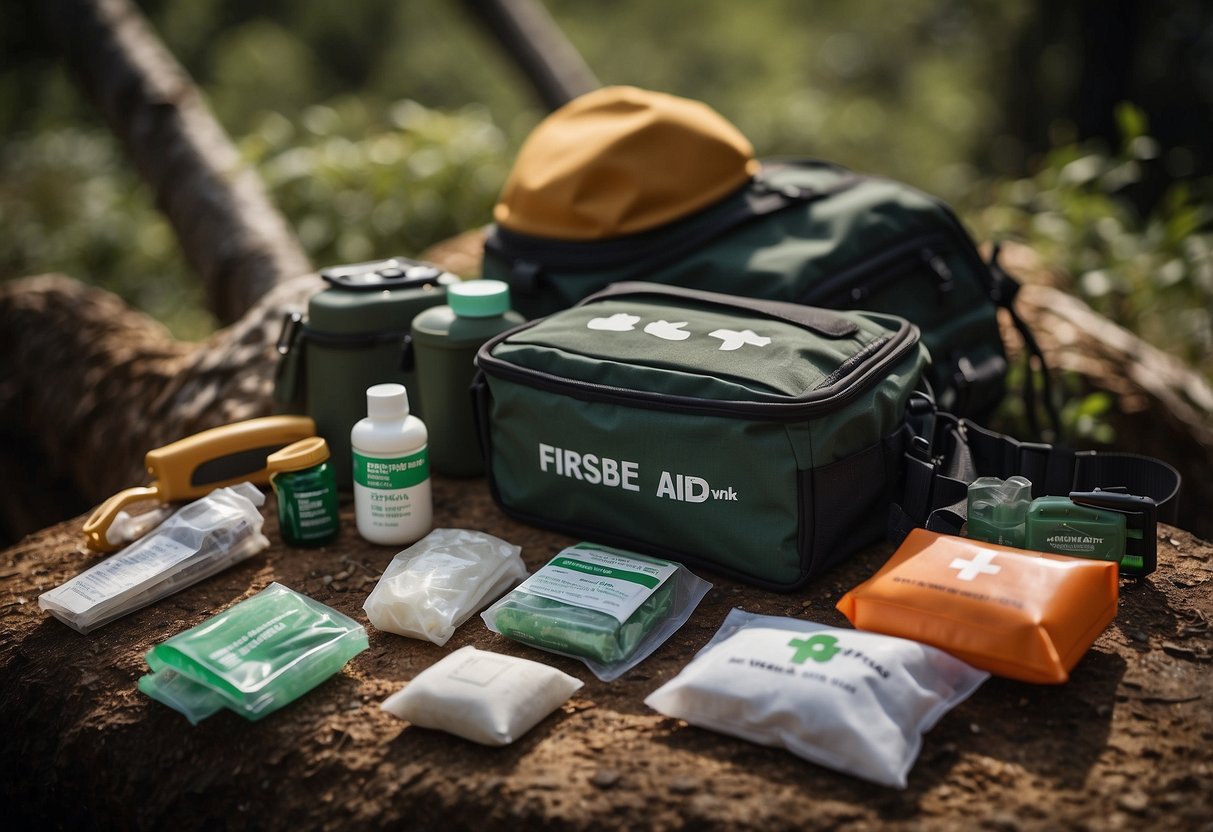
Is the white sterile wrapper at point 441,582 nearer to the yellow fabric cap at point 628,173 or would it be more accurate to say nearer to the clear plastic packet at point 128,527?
the clear plastic packet at point 128,527

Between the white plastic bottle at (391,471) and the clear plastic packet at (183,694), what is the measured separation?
48 centimetres

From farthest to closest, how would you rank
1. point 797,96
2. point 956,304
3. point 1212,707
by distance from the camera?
point 797,96 < point 956,304 < point 1212,707

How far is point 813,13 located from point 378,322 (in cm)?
988

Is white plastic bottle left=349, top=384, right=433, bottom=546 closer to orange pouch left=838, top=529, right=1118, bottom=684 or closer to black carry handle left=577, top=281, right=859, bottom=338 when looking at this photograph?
black carry handle left=577, top=281, right=859, bottom=338

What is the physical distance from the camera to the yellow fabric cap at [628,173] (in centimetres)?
230

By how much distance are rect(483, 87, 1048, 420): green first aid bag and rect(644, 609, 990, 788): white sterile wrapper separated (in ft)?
3.06

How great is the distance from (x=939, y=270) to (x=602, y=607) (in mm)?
1204

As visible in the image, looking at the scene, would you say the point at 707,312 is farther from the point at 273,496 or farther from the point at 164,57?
the point at 164,57

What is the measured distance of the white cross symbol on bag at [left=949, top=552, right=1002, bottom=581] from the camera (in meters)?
1.48

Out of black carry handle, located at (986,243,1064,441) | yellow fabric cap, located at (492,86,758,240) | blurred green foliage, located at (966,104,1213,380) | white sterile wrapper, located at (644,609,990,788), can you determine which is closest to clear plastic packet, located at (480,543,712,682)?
white sterile wrapper, located at (644,609,990,788)

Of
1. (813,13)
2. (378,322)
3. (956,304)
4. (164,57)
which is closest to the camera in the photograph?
(378,322)

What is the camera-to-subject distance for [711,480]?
5.49ft

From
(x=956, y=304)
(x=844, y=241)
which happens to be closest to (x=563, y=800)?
(x=844, y=241)

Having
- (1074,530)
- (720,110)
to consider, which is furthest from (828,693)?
(720,110)
